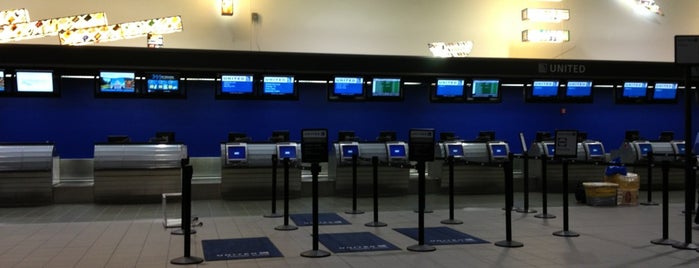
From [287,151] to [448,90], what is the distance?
3924 millimetres

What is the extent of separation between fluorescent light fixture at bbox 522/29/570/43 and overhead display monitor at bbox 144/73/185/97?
8999mm

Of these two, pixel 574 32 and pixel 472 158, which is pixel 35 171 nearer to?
pixel 472 158

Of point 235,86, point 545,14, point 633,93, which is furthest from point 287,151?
point 633,93

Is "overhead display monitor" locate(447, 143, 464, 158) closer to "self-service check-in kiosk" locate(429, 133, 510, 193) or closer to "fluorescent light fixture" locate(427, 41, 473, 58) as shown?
"self-service check-in kiosk" locate(429, 133, 510, 193)

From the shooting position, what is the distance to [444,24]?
15.6 m

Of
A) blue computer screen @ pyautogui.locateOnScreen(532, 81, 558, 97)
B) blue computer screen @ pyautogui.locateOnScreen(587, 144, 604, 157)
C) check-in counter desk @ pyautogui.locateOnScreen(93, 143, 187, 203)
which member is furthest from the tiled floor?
blue computer screen @ pyautogui.locateOnScreen(587, 144, 604, 157)

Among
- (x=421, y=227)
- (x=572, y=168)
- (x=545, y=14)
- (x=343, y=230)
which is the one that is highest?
(x=545, y=14)

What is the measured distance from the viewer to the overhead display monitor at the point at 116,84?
12.0m

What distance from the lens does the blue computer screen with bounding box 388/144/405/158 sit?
1391 centimetres

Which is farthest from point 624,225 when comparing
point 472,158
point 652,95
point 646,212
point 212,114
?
point 212,114

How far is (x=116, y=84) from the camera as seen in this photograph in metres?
12.1

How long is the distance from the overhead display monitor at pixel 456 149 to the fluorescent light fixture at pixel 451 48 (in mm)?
2553

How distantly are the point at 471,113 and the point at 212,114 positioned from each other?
22.0 feet

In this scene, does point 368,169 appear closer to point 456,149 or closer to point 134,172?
point 456,149
